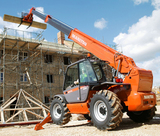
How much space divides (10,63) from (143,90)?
48.4 feet

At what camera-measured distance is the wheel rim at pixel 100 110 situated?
5266 millimetres

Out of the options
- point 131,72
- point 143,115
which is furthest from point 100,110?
point 143,115

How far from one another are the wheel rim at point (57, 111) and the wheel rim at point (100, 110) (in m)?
2.19

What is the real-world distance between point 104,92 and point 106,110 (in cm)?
53

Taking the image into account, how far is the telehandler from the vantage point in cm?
502

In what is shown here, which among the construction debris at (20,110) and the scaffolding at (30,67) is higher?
the scaffolding at (30,67)

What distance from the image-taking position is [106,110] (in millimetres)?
5133

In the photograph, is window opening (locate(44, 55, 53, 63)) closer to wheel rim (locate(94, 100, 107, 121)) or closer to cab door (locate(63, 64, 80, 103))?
cab door (locate(63, 64, 80, 103))

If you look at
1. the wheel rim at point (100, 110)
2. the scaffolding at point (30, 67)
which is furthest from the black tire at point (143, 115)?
the scaffolding at point (30, 67)

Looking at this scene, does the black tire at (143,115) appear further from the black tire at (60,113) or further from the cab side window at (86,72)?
the black tire at (60,113)

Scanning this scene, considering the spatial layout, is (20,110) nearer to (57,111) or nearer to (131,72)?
(57,111)

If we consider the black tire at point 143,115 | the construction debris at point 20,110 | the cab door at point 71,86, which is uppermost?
the cab door at point 71,86

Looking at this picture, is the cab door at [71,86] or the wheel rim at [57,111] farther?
the wheel rim at [57,111]

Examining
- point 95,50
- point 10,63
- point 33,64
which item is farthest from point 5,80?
point 95,50
